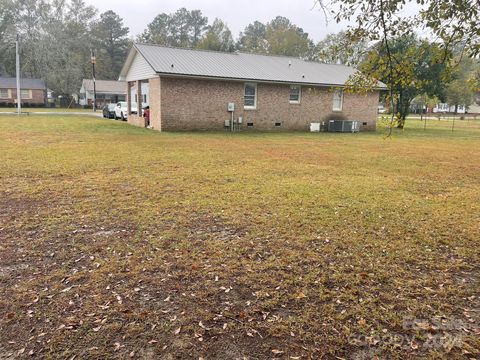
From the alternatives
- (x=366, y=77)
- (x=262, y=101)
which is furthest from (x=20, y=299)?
(x=262, y=101)

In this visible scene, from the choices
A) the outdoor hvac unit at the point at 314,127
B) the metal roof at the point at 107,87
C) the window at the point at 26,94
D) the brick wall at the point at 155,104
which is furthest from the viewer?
the metal roof at the point at 107,87

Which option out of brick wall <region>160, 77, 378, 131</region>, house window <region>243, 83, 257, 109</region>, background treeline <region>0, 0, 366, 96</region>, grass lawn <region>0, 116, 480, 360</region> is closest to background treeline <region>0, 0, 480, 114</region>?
background treeline <region>0, 0, 366, 96</region>

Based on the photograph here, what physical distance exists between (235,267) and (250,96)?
65.6 ft

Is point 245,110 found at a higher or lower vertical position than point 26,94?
lower

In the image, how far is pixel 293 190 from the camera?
7.85 m

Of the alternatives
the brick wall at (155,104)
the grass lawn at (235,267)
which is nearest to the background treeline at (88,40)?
the brick wall at (155,104)

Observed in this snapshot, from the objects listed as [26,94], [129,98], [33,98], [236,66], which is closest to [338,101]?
[236,66]

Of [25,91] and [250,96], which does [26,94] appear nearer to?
[25,91]

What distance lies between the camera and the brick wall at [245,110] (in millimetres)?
21000

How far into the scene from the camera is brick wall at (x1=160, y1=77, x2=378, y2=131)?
2100cm

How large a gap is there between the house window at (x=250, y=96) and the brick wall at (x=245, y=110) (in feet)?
0.80

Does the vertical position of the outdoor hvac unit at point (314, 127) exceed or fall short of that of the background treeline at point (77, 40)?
it falls short

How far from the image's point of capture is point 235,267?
14.0 feet

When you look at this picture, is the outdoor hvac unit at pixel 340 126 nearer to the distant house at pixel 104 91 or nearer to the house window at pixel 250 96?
the house window at pixel 250 96
